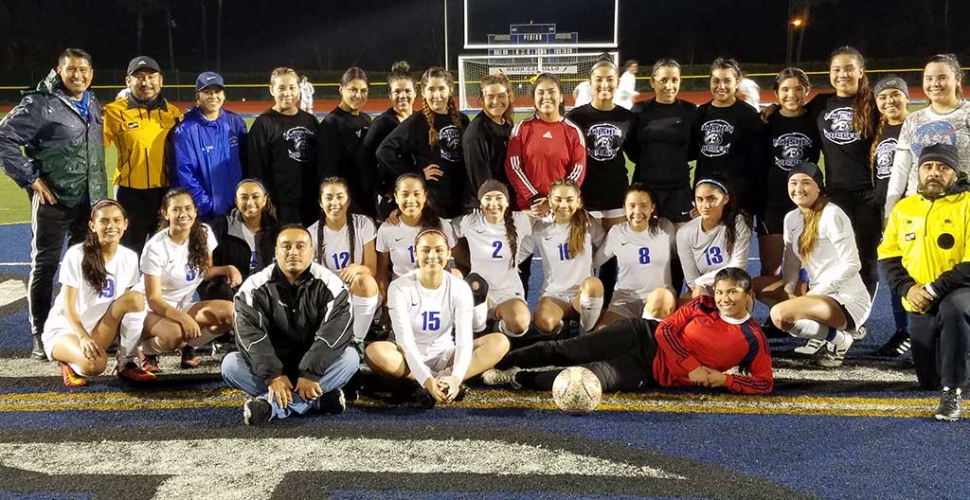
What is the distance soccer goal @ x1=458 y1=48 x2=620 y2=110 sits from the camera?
15.0 metres

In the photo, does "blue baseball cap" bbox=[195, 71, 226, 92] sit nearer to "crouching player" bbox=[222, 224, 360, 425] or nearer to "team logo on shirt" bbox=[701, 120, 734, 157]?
"crouching player" bbox=[222, 224, 360, 425]

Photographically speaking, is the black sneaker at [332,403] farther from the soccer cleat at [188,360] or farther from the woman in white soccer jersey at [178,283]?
the soccer cleat at [188,360]

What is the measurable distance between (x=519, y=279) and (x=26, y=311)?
12.9 feet

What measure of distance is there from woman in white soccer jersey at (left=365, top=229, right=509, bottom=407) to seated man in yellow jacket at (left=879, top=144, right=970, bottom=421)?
218 cm

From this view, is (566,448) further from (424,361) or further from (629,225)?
(629,225)

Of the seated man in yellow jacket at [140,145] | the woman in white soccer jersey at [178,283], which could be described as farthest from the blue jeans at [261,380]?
the seated man in yellow jacket at [140,145]

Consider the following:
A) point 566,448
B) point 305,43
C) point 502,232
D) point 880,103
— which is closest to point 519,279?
point 502,232

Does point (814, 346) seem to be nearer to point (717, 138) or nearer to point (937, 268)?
point (937, 268)

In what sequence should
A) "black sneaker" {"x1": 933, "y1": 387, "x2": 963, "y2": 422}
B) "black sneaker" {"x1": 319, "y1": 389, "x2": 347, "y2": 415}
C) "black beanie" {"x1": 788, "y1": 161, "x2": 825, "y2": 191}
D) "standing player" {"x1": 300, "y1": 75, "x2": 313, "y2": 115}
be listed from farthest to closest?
"standing player" {"x1": 300, "y1": 75, "x2": 313, "y2": 115}, "black beanie" {"x1": 788, "y1": 161, "x2": 825, "y2": 191}, "black sneaker" {"x1": 319, "y1": 389, "x2": 347, "y2": 415}, "black sneaker" {"x1": 933, "y1": 387, "x2": 963, "y2": 422}

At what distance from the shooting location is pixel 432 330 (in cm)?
441

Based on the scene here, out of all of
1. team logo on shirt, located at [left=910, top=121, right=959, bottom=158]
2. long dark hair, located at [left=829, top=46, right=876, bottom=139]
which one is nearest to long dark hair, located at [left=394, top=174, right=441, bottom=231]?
long dark hair, located at [left=829, top=46, right=876, bottom=139]

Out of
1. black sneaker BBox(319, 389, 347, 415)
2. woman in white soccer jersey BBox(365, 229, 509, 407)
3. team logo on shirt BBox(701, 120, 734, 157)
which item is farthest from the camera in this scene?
team logo on shirt BBox(701, 120, 734, 157)

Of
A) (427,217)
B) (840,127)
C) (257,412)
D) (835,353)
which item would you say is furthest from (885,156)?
(257,412)

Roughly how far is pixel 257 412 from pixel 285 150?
2.16m
